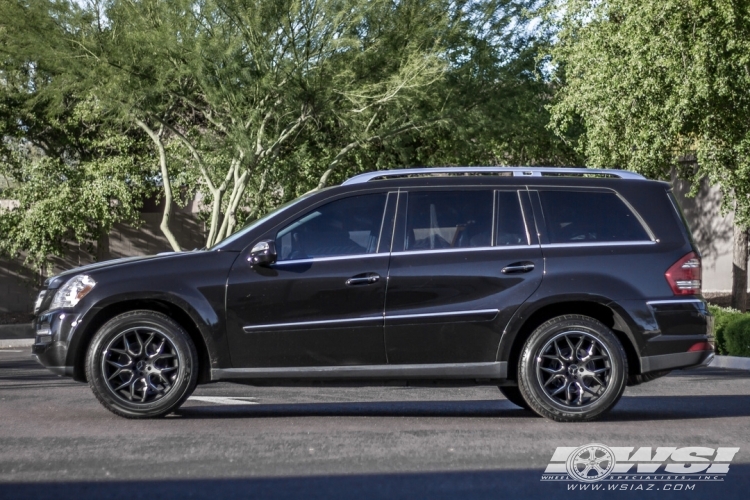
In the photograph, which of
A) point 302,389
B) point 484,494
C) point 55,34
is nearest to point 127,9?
point 55,34

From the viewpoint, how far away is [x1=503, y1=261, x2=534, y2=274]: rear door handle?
7.89 metres

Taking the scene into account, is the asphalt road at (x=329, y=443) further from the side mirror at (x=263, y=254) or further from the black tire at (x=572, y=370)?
the side mirror at (x=263, y=254)

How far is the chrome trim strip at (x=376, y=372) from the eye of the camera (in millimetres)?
7820

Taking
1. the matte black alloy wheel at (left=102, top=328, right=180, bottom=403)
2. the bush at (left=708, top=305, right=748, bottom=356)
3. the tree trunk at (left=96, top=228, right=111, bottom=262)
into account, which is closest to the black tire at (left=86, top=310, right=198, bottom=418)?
the matte black alloy wheel at (left=102, top=328, right=180, bottom=403)

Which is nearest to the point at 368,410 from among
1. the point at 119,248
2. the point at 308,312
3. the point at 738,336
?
the point at 308,312

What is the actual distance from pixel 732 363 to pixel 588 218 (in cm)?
794

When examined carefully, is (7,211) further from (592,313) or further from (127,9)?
(592,313)

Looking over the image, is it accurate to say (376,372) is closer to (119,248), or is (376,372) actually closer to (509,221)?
(509,221)

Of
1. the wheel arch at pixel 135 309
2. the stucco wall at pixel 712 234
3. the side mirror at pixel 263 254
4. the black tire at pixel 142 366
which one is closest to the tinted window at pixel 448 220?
the side mirror at pixel 263 254

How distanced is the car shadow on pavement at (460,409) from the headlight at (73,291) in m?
1.20

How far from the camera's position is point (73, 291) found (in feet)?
26.1

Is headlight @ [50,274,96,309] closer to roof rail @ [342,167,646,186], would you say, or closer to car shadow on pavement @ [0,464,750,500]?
roof rail @ [342,167,646,186]

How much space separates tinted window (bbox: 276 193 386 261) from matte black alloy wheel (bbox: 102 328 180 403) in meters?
1.10

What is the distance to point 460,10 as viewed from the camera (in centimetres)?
2305
